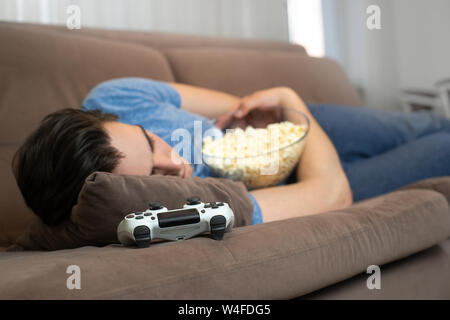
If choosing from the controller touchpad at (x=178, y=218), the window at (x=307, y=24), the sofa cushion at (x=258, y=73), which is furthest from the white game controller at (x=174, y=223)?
the window at (x=307, y=24)

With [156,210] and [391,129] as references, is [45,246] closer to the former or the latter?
[156,210]

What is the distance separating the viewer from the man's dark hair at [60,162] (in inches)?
26.9

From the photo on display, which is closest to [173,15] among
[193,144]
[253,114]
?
[253,114]

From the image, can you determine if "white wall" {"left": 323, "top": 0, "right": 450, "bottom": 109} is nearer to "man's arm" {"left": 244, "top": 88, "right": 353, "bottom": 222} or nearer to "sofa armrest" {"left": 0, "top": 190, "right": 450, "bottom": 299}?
"man's arm" {"left": 244, "top": 88, "right": 353, "bottom": 222}

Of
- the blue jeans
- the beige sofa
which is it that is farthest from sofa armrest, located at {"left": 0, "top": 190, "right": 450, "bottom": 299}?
Answer: the blue jeans

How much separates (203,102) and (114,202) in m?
0.70

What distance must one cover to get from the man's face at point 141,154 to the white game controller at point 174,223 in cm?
20

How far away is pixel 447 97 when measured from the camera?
7.29ft

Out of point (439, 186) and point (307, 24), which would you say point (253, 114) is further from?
point (307, 24)

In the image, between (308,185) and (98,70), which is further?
(98,70)

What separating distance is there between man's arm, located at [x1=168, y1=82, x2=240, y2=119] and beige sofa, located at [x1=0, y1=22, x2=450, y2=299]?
0.22 meters

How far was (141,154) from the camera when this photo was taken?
781 millimetres

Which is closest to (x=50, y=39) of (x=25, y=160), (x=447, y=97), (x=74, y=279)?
(x=25, y=160)
